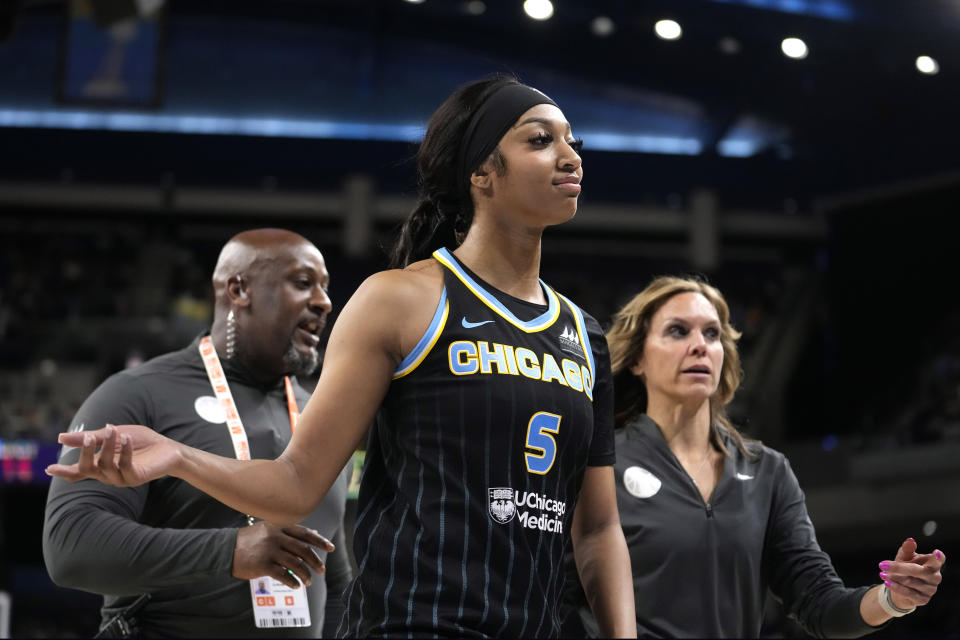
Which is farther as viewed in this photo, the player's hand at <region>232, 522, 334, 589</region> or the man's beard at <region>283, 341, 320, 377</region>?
the man's beard at <region>283, 341, 320, 377</region>

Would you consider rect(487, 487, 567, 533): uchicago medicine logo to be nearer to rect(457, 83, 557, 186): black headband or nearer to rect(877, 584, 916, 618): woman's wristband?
rect(457, 83, 557, 186): black headband

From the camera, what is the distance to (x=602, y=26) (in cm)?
1409

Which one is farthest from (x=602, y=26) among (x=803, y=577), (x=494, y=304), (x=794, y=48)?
(x=494, y=304)

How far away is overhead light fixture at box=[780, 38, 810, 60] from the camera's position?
12.7 meters

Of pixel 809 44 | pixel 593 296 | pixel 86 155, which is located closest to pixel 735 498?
pixel 809 44

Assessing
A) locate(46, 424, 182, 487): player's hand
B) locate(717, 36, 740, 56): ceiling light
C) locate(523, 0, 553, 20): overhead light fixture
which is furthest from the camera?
locate(523, 0, 553, 20): overhead light fixture

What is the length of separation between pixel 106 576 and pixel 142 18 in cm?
1229

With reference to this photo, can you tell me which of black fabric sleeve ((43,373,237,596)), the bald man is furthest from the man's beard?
black fabric sleeve ((43,373,237,596))

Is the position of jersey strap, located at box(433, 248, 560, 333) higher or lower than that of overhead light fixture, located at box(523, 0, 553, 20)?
lower

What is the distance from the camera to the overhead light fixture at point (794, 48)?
12.7m

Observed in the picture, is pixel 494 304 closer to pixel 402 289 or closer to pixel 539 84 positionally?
pixel 402 289

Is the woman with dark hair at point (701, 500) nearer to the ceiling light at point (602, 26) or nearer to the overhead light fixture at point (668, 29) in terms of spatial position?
the overhead light fixture at point (668, 29)

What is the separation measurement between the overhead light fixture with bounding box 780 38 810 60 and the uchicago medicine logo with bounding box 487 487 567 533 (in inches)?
468

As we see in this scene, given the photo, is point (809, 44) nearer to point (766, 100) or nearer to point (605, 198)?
point (766, 100)
